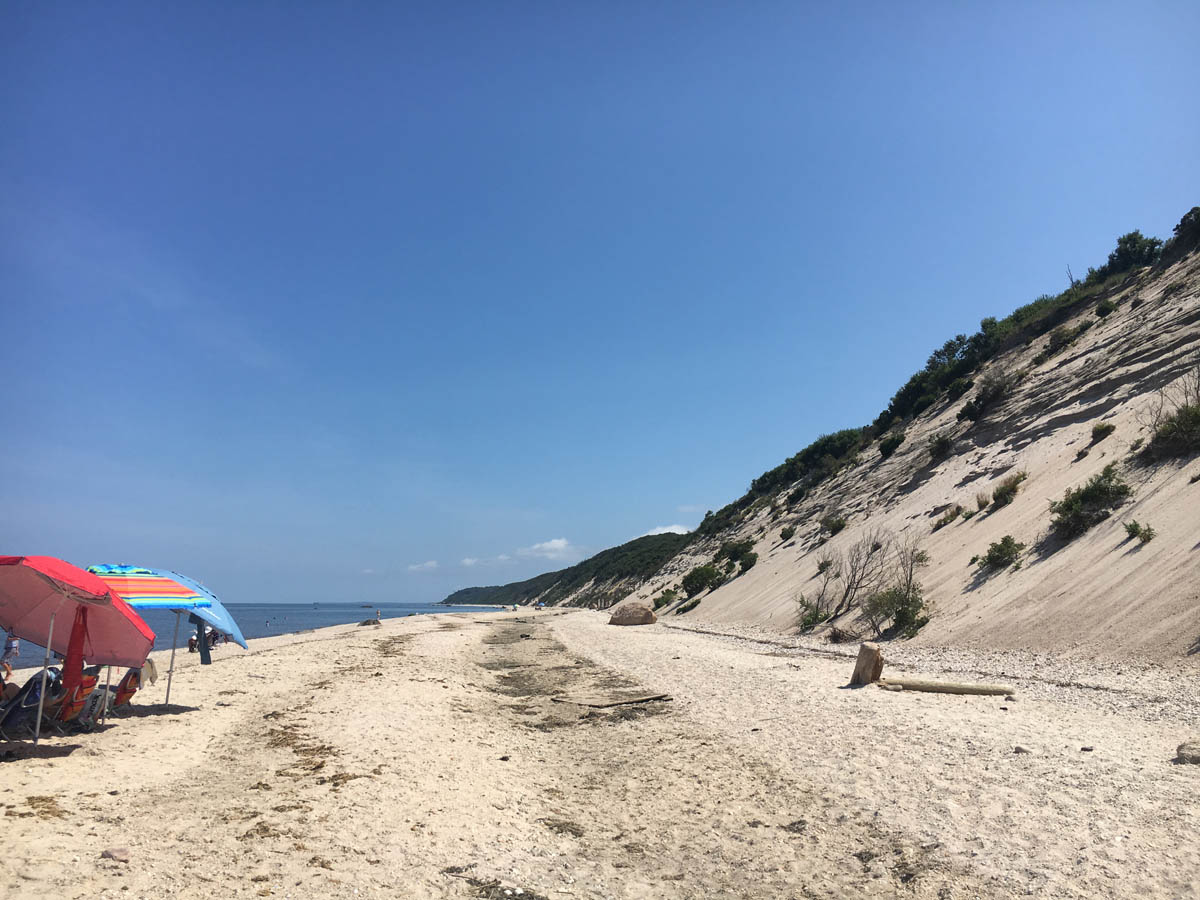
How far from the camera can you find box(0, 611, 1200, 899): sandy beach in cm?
534

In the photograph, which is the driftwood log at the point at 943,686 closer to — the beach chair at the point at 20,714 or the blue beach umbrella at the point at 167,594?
the blue beach umbrella at the point at 167,594

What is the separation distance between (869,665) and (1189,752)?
19.2 feet

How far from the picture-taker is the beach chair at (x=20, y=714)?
29.4 feet

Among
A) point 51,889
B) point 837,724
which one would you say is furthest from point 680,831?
point 51,889

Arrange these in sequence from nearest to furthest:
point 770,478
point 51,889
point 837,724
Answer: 1. point 51,889
2. point 837,724
3. point 770,478

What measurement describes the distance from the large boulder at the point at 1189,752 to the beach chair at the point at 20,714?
44.5 feet

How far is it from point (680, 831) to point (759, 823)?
80cm

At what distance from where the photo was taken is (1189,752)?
665cm

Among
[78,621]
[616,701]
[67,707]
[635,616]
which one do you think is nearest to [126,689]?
[67,707]

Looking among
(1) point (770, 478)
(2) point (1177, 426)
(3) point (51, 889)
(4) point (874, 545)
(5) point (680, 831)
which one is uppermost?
(1) point (770, 478)

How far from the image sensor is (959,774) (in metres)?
7.08

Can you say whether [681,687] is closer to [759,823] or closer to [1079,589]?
[759,823]

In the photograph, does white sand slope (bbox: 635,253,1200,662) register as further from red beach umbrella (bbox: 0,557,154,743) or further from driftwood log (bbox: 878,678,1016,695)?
red beach umbrella (bbox: 0,557,154,743)

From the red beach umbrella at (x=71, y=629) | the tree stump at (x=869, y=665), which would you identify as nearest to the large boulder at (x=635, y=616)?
the tree stump at (x=869, y=665)
